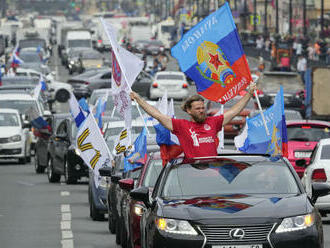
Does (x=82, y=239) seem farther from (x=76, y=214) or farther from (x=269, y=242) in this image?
(x=269, y=242)

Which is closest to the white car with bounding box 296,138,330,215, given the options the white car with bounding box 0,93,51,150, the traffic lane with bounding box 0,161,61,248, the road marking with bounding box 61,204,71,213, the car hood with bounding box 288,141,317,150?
the traffic lane with bounding box 0,161,61,248

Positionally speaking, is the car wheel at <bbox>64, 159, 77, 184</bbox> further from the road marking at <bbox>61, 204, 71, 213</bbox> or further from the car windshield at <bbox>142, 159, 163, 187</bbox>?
the car windshield at <bbox>142, 159, 163, 187</bbox>

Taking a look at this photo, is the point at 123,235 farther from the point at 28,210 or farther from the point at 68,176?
the point at 68,176

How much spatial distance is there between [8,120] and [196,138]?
22.8m

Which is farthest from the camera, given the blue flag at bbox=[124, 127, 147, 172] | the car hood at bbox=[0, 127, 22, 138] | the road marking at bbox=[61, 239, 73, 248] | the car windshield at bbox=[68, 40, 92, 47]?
the car windshield at bbox=[68, 40, 92, 47]

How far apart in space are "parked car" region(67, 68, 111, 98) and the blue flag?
44.3 meters

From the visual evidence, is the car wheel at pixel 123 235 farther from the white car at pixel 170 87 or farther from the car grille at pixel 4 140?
the white car at pixel 170 87

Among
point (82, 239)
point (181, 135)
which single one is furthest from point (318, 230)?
point (82, 239)

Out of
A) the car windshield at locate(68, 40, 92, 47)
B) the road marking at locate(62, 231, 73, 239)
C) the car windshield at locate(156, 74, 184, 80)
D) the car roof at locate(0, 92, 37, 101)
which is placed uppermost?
the road marking at locate(62, 231, 73, 239)

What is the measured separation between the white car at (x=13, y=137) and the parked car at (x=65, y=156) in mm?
4997

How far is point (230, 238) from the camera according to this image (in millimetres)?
10641

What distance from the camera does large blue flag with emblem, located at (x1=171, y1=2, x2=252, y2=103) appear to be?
646 inches

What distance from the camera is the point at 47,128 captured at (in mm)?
31156

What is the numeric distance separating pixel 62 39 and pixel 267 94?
6763 centimetres
